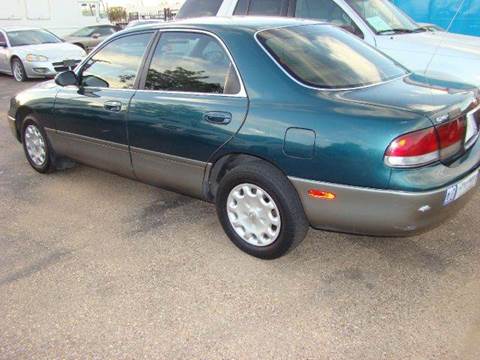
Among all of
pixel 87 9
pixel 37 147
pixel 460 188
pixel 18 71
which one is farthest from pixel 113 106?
pixel 87 9

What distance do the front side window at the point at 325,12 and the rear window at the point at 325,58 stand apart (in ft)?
7.18

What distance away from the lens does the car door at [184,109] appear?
130 inches

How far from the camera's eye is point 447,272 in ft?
10.2

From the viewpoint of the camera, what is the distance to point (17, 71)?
41.0 feet

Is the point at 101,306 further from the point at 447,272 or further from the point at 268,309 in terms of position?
the point at 447,272

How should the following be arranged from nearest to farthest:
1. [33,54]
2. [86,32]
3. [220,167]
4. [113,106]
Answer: [220,167] → [113,106] → [33,54] → [86,32]

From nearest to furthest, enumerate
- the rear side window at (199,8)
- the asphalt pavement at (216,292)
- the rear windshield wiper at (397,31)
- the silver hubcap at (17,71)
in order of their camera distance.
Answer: the asphalt pavement at (216,292) → the rear windshield wiper at (397,31) → the rear side window at (199,8) → the silver hubcap at (17,71)

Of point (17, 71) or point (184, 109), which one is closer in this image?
point (184, 109)

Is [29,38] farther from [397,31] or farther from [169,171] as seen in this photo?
[169,171]

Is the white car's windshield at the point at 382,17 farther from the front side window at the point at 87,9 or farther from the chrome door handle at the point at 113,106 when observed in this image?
the front side window at the point at 87,9

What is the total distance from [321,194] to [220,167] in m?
0.86

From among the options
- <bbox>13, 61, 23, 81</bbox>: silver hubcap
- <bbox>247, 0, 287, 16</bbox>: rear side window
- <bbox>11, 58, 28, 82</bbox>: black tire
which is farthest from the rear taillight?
<bbox>13, 61, 23, 81</bbox>: silver hubcap

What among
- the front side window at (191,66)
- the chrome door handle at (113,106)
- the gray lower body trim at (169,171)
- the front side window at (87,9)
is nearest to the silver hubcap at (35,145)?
the chrome door handle at (113,106)

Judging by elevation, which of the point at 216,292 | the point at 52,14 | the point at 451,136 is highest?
the point at 52,14
